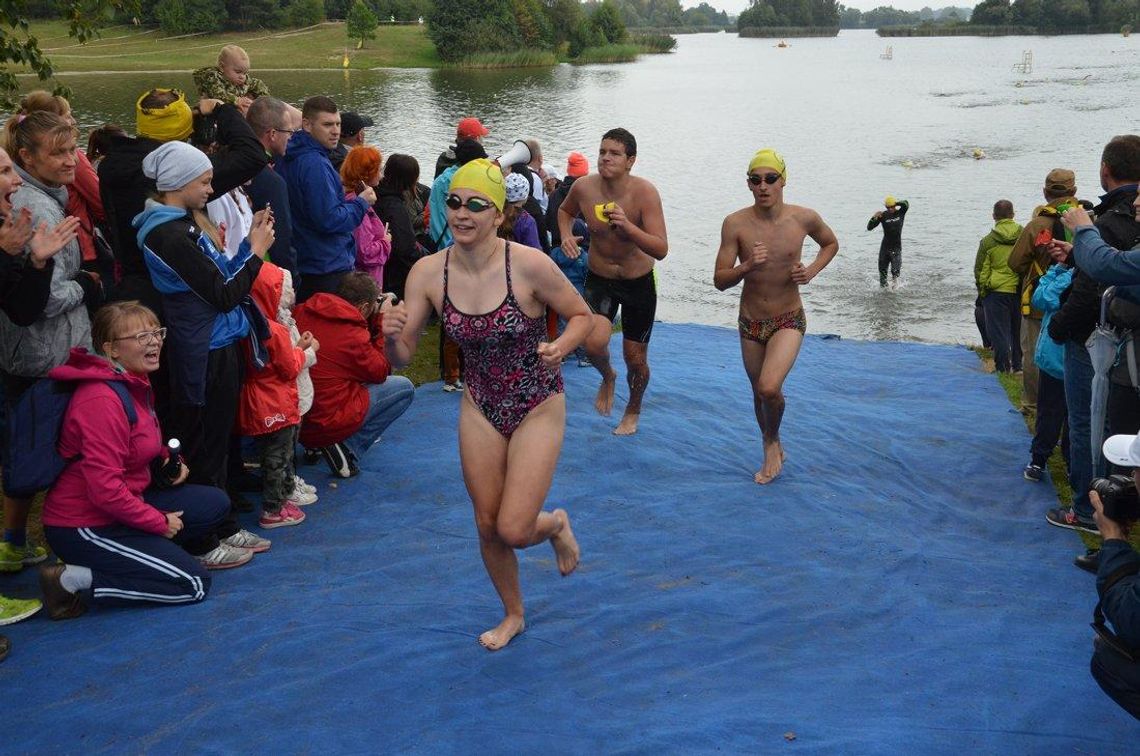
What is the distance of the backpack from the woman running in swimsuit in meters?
1.60

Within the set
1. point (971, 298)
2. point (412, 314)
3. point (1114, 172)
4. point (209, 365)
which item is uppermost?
point (1114, 172)

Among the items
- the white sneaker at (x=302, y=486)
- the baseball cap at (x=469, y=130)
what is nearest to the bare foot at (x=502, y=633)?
the white sneaker at (x=302, y=486)

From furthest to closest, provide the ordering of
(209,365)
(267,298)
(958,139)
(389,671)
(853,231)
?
(958,139)
(853,231)
(267,298)
(209,365)
(389,671)

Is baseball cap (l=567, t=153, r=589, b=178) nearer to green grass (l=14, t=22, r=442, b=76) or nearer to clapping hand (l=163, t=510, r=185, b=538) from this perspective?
clapping hand (l=163, t=510, r=185, b=538)

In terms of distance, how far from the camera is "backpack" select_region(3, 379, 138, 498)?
4.87 metres

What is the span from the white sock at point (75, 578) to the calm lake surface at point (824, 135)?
50.4ft

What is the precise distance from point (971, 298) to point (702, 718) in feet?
65.0

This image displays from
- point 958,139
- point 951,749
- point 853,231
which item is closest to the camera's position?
point 951,749

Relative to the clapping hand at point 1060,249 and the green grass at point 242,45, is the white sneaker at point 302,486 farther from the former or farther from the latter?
the green grass at point 242,45

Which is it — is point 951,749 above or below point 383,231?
below

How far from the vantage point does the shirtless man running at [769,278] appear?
730 centimetres

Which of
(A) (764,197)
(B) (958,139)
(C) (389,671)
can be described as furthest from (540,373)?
(B) (958,139)

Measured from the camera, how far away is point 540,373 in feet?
15.8

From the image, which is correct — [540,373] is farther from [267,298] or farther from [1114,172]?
[1114,172]
